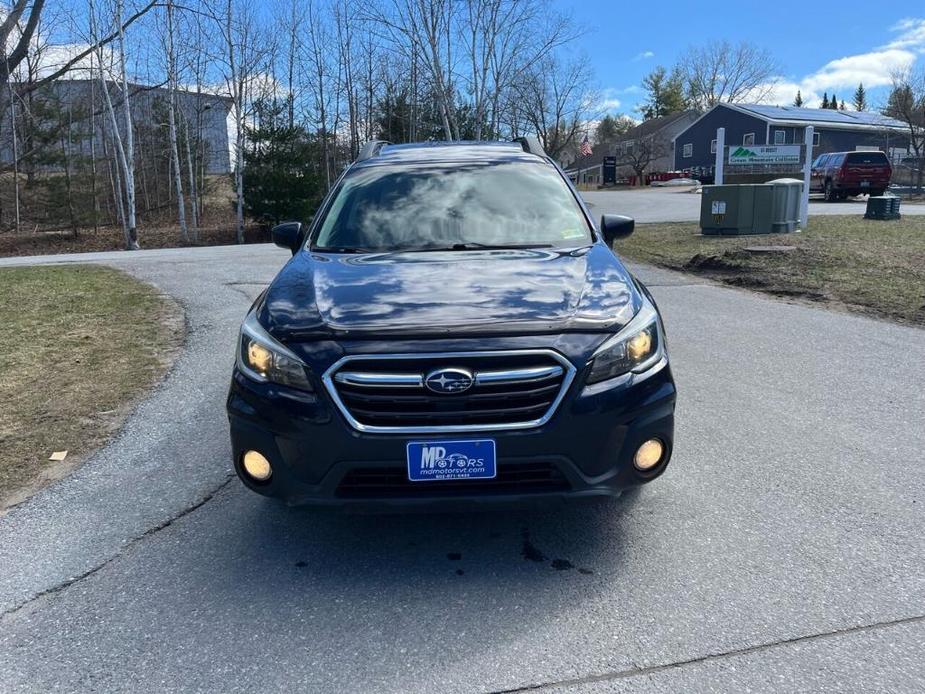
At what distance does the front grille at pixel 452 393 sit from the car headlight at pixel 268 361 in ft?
0.54

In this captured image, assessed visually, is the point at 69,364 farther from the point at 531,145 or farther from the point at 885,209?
the point at 885,209

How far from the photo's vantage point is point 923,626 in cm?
266

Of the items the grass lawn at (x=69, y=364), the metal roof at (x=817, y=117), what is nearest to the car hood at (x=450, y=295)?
the grass lawn at (x=69, y=364)

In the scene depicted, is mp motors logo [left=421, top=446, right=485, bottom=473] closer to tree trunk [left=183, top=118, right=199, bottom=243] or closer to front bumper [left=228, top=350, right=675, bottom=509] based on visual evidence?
front bumper [left=228, top=350, right=675, bottom=509]

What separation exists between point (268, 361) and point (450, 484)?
3.00ft

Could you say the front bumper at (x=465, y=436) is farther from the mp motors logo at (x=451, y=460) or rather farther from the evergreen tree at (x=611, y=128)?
the evergreen tree at (x=611, y=128)

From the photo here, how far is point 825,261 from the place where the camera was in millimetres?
11469

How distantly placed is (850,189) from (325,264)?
94.6ft

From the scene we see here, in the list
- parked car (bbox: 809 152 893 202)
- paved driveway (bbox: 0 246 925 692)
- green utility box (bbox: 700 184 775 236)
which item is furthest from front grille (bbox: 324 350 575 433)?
parked car (bbox: 809 152 893 202)

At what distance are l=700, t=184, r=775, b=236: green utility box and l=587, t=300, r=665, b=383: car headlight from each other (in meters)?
13.0

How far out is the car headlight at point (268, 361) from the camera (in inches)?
116

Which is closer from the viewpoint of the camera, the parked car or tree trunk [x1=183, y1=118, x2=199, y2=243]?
the parked car

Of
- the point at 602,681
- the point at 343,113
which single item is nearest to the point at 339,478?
the point at 602,681

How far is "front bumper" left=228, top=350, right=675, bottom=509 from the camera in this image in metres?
2.85
